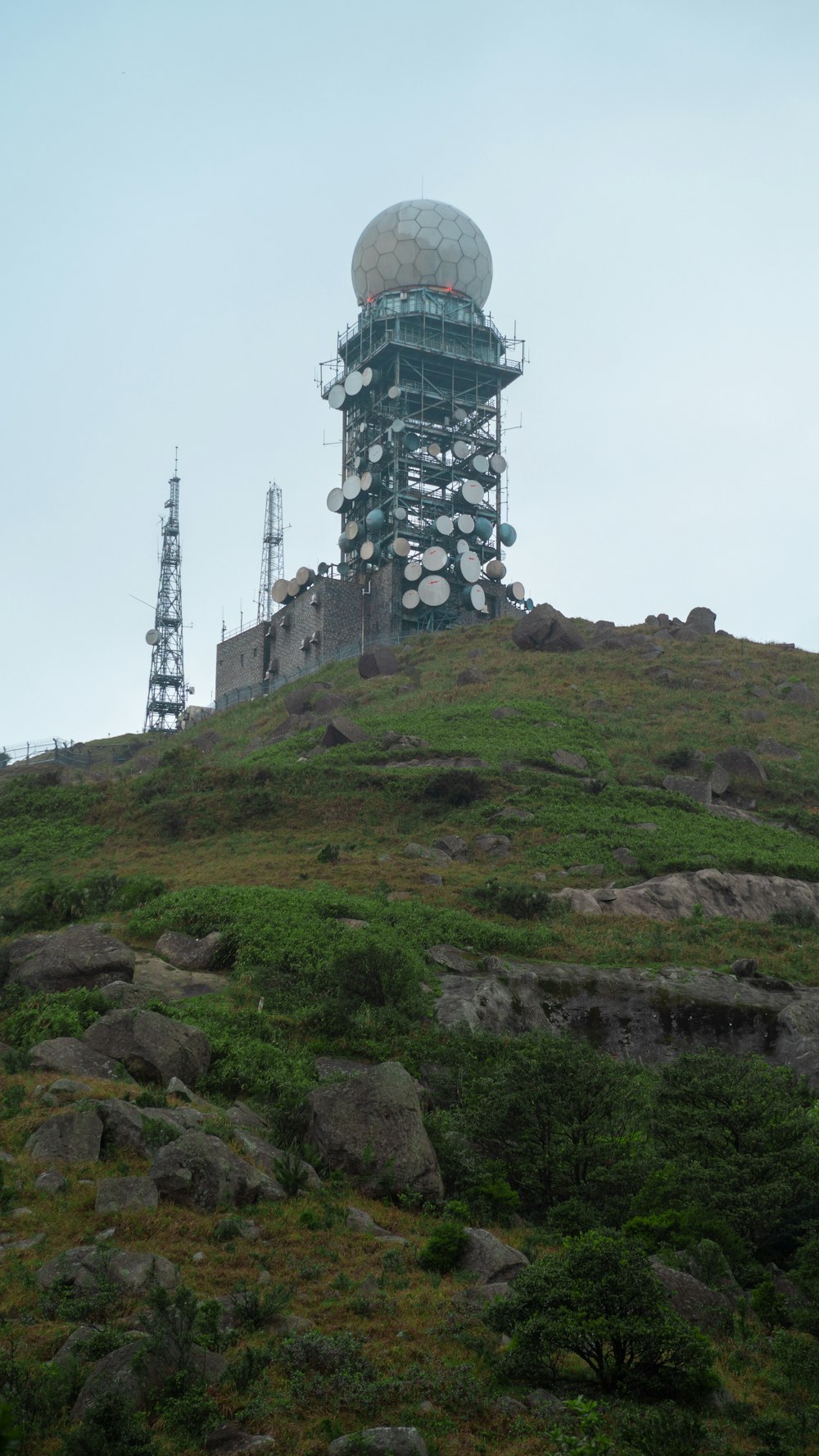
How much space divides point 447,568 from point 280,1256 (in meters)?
52.9

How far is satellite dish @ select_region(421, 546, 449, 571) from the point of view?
61406 mm

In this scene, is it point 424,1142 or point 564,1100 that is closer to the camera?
point 424,1142

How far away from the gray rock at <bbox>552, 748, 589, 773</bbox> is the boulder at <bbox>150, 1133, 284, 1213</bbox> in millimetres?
26377

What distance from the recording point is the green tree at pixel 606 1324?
1059cm

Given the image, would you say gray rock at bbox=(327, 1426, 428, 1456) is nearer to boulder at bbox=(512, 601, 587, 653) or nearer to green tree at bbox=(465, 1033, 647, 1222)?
green tree at bbox=(465, 1033, 647, 1222)

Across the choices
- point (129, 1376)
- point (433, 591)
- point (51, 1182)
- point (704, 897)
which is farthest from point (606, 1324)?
point (433, 591)

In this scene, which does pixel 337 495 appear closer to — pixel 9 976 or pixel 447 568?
pixel 447 568

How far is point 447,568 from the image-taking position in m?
63.9

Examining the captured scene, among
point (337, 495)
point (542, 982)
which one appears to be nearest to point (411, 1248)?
point (542, 982)

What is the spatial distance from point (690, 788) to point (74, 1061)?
25186 millimetres

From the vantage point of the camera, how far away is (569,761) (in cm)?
3969

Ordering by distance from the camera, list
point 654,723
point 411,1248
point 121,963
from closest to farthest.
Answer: point 411,1248, point 121,963, point 654,723

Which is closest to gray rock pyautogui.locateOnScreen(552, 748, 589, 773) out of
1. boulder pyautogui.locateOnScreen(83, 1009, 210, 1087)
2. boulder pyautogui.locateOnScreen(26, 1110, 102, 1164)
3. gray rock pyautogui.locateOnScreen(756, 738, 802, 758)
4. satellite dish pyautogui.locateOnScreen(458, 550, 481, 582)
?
gray rock pyautogui.locateOnScreen(756, 738, 802, 758)

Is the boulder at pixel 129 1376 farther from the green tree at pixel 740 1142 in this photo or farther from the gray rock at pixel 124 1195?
the green tree at pixel 740 1142
